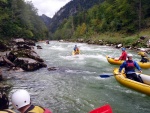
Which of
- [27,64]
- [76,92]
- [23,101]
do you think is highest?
[23,101]

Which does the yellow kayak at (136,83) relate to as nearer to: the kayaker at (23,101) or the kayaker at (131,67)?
the kayaker at (131,67)

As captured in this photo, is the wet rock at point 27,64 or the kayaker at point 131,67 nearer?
the kayaker at point 131,67

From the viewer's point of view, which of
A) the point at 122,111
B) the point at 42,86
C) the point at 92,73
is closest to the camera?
the point at 122,111

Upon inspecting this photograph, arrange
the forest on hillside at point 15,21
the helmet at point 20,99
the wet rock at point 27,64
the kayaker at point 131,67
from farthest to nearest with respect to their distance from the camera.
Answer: the forest on hillside at point 15,21 < the wet rock at point 27,64 < the kayaker at point 131,67 < the helmet at point 20,99

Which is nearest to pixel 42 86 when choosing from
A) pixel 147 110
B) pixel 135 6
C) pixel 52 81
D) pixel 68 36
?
pixel 52 81

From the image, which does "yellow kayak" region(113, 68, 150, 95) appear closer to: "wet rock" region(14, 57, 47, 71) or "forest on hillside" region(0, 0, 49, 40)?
"wet rock" region(14, 57, 47, 71)

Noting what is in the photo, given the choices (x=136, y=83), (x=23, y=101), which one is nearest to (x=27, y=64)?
(x=136, y=83)

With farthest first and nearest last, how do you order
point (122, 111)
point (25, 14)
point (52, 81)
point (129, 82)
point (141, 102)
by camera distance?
point (25, 14)
point (52, 81)
point (129, 82)
point (141, 102)
point (122, 111)

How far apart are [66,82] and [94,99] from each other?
8.26 ft

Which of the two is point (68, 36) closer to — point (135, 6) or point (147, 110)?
point (135, 6)

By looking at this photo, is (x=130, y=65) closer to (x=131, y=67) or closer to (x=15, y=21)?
(x=131, y=67)

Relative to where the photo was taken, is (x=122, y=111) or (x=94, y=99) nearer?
(x=122, y=111)

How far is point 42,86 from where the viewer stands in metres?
9.41

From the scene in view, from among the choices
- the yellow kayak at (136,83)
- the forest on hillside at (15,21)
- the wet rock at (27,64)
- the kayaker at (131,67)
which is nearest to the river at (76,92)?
the yellow kayak at (136,83)
